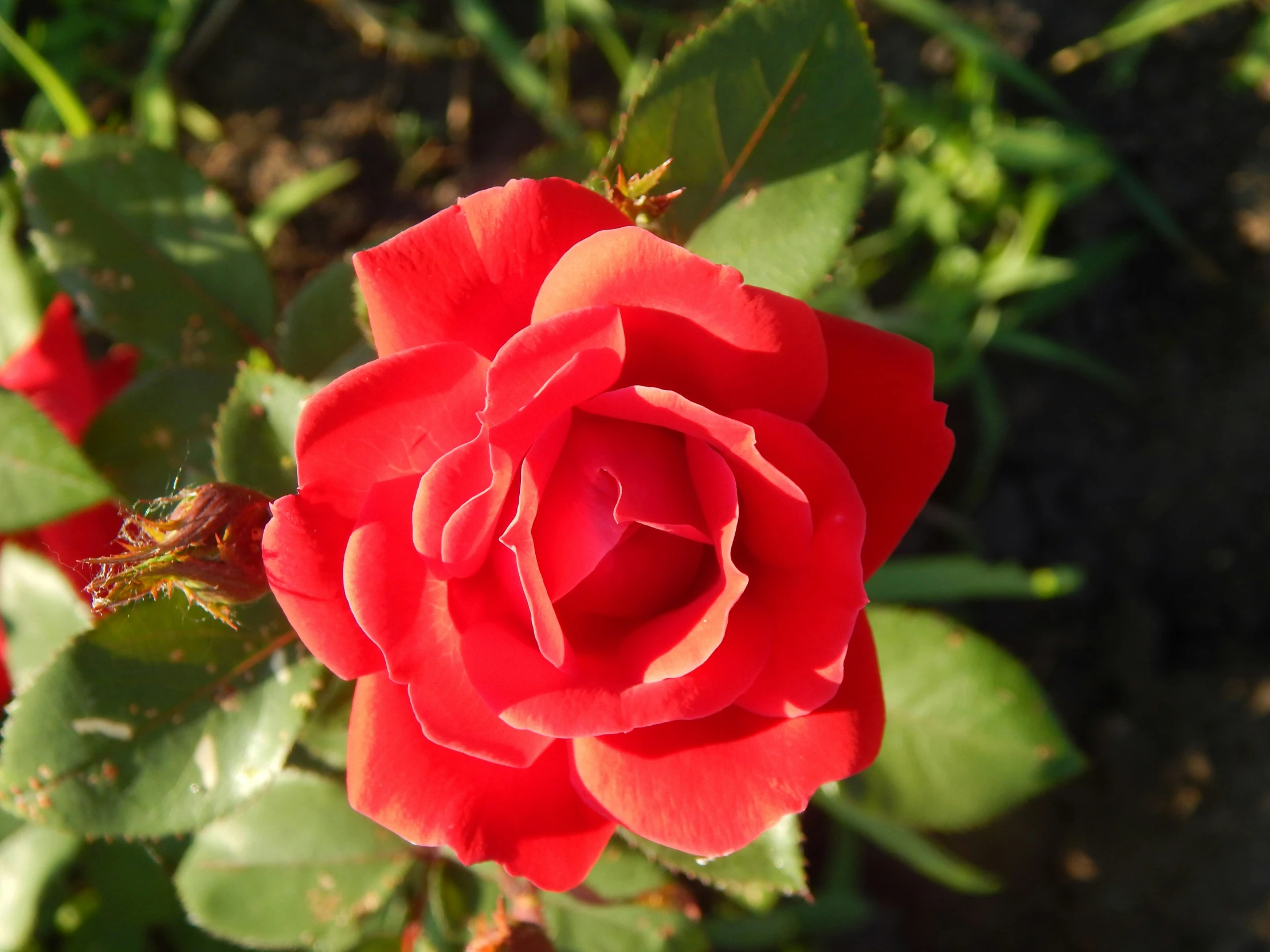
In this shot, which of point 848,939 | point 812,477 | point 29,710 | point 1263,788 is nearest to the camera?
point 812,477

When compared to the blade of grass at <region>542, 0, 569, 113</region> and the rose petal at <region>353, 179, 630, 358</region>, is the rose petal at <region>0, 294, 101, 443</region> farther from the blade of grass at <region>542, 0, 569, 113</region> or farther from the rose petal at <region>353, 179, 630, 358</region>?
the blade of grass at <region>542, 0, 569, 113</region>

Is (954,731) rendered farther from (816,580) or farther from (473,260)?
(473,260)

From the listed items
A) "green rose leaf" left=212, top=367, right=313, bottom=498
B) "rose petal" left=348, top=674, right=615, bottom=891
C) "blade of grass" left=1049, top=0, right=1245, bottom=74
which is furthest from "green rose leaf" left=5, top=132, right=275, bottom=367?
"blade of grass" left=1049, top=0, right=1245, bottom=74

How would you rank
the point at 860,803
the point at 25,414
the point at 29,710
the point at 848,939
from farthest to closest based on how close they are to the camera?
the point at 848,939
the point at 860,803
the point at 25,414
the point at 29,710

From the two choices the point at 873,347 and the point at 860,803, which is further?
the point at 860,803

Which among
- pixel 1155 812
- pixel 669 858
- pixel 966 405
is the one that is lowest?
pixel 1155 812

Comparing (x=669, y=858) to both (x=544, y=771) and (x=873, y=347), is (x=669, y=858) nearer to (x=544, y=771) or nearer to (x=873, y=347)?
(x=544, y=771)

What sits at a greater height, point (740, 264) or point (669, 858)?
point (740, 264)

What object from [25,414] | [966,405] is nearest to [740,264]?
[25,414]
